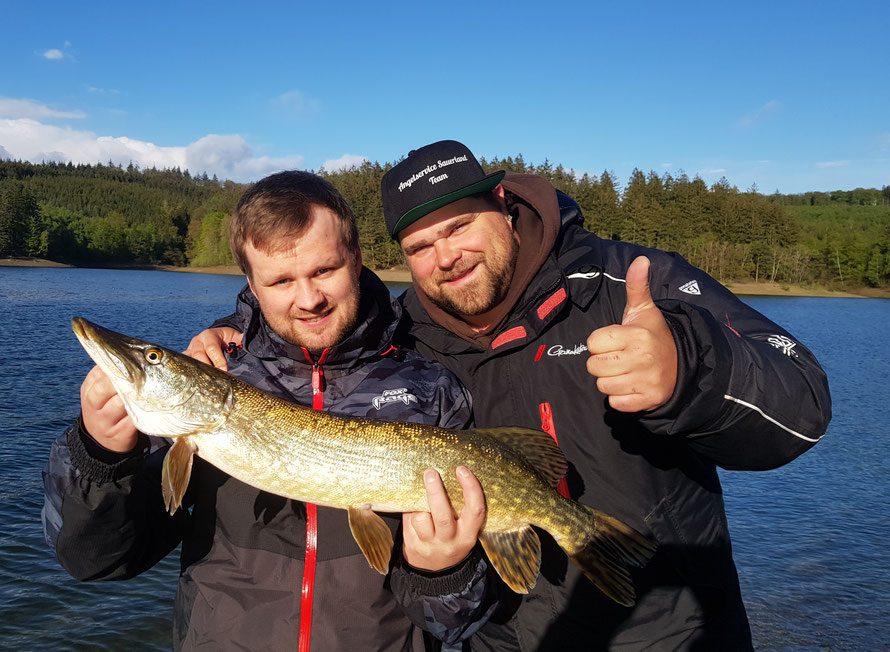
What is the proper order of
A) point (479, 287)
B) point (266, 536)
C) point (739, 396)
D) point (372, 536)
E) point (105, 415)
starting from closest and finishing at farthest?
point (739, 396), point (105, 415), point (372, 536), point (266, 536), point (479, 287)

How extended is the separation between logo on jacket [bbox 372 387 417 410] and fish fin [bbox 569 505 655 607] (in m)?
0.93

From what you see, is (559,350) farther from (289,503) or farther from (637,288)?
(289,503)

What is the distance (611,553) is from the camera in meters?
2.60

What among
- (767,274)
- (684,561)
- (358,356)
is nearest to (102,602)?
(358,356)

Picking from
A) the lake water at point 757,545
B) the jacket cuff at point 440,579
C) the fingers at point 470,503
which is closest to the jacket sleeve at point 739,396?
the fingers at point 470,503

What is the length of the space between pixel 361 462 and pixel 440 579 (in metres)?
0.59

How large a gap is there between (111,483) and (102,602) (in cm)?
539

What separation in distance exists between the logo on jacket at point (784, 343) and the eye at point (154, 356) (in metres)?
2.60

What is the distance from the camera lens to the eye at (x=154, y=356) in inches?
105

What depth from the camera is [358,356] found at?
2.89m

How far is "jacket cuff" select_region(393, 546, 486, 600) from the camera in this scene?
2.52m

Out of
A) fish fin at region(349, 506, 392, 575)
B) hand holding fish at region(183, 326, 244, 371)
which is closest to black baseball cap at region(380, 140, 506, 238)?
hand holding fish at region(183, 326, 244, 371)

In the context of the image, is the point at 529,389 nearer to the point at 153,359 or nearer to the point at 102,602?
the point at 153,359

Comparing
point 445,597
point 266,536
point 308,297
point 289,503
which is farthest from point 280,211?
point 445,597
